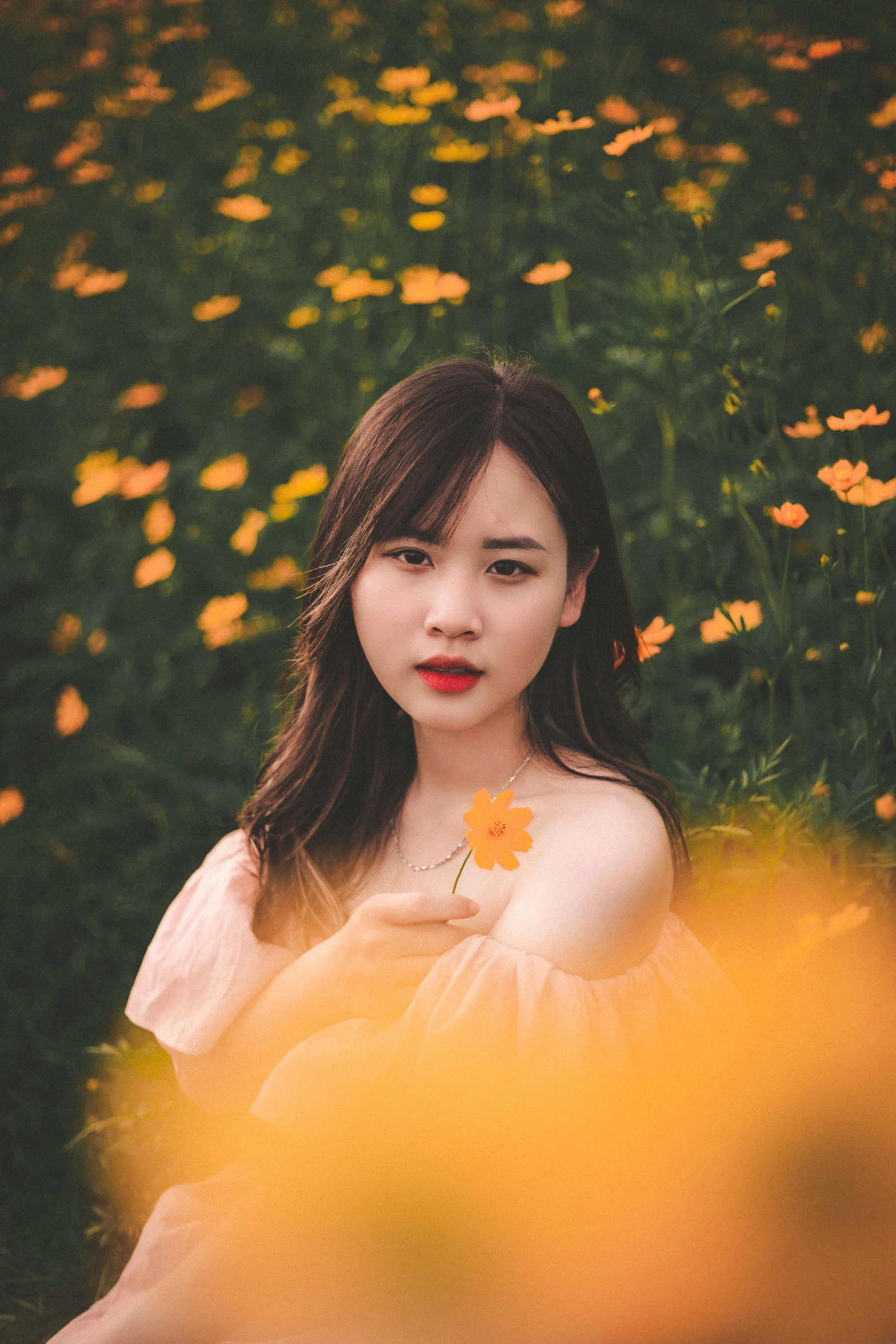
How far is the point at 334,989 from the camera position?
1187 millimetres

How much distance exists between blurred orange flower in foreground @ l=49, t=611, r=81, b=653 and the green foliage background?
5cm

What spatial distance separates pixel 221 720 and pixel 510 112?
1.19 metres

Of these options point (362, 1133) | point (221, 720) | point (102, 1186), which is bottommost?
point (102, 1186)

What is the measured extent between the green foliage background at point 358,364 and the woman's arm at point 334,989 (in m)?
0.46

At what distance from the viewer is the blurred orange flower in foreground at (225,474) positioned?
2.26 m

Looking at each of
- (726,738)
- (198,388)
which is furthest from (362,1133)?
(198,388)

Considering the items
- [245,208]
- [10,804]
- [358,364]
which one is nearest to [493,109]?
[358,364]

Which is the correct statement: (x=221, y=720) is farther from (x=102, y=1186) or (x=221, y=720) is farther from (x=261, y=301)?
(x=261, y=301)

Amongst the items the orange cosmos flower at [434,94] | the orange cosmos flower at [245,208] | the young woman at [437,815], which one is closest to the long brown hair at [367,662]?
the young woman at [437,815]

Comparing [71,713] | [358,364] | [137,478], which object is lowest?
[71,713]

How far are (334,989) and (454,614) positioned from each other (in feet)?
1.28

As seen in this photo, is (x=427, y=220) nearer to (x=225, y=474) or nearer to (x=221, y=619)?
(x=225, y=474)

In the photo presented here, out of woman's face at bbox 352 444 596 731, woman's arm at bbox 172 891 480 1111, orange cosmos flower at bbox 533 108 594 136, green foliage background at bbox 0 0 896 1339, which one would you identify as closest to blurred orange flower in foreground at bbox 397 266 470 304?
green foliage background at bbox 0 0 896 1339

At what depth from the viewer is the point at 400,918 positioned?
1093 millimetres
